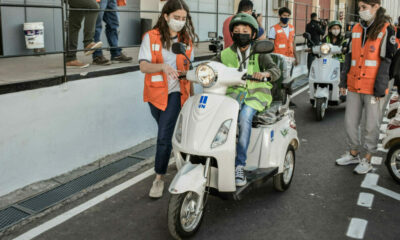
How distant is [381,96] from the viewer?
5324 mm

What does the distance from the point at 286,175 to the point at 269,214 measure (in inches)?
27.5

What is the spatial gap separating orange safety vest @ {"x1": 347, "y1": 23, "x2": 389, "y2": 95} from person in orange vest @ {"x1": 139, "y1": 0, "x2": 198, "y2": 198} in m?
2.09

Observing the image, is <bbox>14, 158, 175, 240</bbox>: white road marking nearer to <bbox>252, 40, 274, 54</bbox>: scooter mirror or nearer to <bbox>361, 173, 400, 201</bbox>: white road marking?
<bbox>252, 40, 274, 54</bbox>: scooter mirror

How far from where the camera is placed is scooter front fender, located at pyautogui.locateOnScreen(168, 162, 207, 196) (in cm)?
351

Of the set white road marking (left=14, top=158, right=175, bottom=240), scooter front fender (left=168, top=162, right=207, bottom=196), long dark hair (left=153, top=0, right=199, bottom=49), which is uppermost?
long dark hair (left=153, top=0, right=199, bottom=49)

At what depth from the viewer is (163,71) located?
4.35 m

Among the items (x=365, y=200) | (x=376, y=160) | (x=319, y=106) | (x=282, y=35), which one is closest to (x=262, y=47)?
(x=365, y=200)

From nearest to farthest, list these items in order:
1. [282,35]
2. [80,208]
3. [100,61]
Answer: [80,208], [100,61], [282,35]

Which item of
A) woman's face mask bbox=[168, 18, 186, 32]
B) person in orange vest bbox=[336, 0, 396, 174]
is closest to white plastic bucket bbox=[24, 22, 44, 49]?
woman's face mask bbox=[168, 18, 186, 32]

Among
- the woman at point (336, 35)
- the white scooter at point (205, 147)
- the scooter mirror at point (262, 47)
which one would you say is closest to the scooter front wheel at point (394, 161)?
the white scooter at point (205, 147)

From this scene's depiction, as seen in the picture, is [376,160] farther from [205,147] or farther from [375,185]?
[205,147]

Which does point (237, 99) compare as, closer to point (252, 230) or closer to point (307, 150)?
point (252, 230)

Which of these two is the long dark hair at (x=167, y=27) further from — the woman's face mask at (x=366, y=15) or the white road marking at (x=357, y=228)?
the white road marking at (x=357, y=228)

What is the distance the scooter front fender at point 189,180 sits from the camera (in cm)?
351
